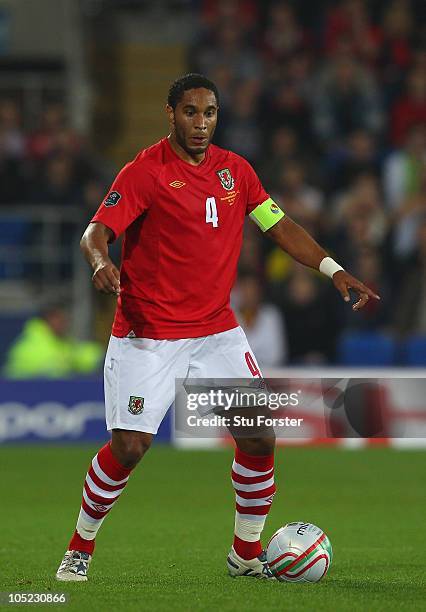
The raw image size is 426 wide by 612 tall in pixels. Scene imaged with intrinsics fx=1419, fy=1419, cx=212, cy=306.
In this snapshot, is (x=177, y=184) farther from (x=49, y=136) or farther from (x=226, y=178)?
(x=49, y=136)

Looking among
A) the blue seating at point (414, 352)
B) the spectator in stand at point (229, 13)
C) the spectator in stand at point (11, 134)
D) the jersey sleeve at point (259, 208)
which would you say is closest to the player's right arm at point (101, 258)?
the jersey sleeve at point (259, 208)

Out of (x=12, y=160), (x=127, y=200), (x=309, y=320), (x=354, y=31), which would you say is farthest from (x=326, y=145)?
(x=127, y=200)

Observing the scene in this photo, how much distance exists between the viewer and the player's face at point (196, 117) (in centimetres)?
633

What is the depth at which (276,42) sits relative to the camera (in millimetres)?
16922

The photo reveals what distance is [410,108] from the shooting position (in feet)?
52.9

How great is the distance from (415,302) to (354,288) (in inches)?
305

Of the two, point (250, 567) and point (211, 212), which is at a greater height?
point (211, 212)

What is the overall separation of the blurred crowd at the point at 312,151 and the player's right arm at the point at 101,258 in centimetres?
741

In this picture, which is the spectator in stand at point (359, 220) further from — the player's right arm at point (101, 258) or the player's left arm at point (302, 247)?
the player's right arm at point (101, 258)

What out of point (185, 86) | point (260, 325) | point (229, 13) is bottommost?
point (260, 325)

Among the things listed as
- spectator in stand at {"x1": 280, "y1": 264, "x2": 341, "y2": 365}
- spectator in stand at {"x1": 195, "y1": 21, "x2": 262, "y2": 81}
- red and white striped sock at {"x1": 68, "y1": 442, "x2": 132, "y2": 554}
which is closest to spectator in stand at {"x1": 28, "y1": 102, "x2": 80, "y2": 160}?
spectator in stand at {"x1": 195, "y1": 21, "x2": 262, "y2": 81}

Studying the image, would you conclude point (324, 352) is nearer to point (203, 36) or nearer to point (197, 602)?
point (203, 36)

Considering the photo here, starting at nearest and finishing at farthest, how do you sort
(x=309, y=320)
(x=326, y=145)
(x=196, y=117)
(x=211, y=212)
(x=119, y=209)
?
(x=119, y=209) → (x=196, y=117) → (x=211, y=212) → (x=309, y=320) → (x=326, y=145)

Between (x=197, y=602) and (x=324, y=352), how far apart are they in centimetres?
816
